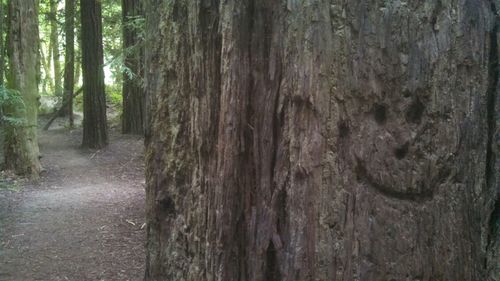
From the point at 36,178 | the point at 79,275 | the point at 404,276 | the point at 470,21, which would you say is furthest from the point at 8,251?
the point at 470,21

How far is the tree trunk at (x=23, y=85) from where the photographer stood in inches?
420

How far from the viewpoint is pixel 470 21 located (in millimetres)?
2111

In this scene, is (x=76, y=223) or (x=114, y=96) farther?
(x=114, y=96)

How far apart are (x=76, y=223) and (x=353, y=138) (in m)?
6.70

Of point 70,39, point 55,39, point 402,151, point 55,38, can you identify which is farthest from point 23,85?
point 55,39

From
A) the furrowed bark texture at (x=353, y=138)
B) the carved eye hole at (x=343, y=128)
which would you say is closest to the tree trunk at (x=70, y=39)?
the furrowed bark texture at (x=353, y=138)

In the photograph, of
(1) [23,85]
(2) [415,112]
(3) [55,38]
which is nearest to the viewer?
(2) [415,112]

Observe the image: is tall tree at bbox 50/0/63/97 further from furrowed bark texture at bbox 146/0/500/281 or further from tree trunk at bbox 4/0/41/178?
Answer: furrowed bark texture at bbox 146/0/500/281

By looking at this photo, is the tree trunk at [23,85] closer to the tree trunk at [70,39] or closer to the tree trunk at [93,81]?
the tree trunk at [93,81]

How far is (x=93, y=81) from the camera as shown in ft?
46.3

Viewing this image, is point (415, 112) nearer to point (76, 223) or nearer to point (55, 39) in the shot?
point (76, 223)

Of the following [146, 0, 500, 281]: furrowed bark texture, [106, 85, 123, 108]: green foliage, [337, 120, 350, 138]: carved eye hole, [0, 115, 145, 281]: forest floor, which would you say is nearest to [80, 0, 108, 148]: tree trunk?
[0, 115, 145, 281]: forest floor

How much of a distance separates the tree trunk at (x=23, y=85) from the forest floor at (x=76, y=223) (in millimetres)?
657

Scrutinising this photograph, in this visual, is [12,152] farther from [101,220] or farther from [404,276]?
[404,276]
